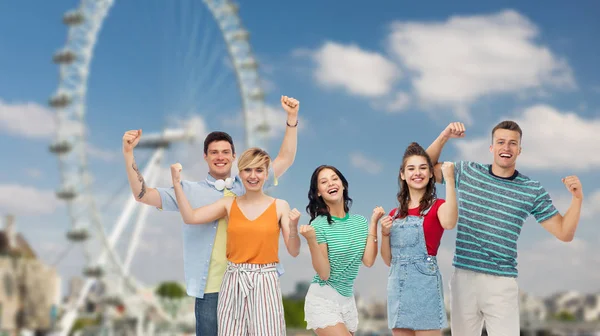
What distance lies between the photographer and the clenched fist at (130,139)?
328cm

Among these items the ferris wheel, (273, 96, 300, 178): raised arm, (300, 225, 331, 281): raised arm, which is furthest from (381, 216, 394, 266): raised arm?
the ferris wheel

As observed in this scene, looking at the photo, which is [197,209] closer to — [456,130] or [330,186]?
[330,186]

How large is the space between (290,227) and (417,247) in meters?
0.56

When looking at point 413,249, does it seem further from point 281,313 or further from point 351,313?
point 281,313

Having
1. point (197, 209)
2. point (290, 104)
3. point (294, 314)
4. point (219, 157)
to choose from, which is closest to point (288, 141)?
point (290, 104)

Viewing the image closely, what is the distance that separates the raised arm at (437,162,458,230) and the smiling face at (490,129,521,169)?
344 millimetres

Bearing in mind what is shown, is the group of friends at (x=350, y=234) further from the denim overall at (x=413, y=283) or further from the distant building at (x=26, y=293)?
the distant building at (x=26, y=293)

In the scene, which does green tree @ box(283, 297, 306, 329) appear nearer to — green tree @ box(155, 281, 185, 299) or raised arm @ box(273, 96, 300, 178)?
green tree @ box(155, 281, 185, 299)

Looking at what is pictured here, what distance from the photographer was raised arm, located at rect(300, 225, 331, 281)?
3100mm

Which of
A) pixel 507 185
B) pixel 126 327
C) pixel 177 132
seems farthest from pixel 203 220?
pixel 126 327

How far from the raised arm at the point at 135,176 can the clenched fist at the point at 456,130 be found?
128 centimetres

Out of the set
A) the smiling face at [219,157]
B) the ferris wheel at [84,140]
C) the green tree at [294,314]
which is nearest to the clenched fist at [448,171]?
the smiling face at [219,157]

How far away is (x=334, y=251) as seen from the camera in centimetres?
329

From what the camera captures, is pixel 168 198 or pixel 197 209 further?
pixel 168 198
